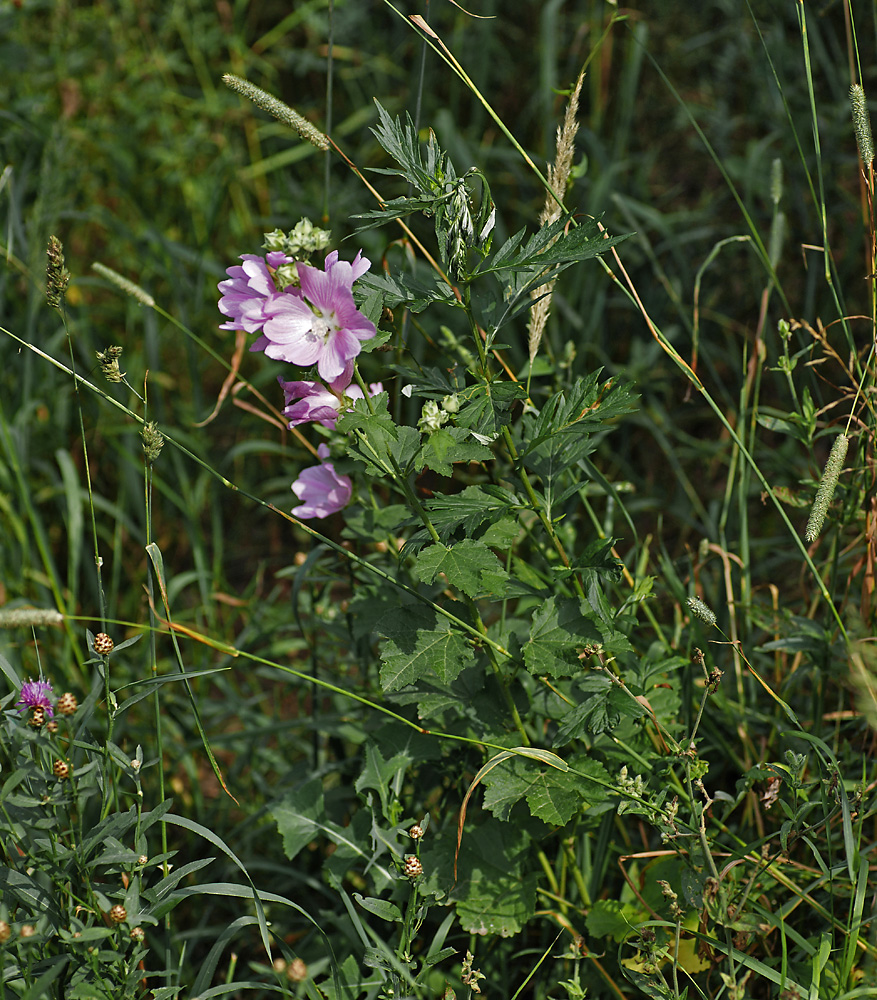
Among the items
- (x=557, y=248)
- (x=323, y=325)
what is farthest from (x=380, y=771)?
(x=557, y=248)

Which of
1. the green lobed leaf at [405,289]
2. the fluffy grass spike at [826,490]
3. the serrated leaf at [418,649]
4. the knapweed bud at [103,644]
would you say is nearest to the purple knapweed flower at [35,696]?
the knapweed bud at [103,644]

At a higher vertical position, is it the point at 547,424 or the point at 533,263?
the point at 533,263

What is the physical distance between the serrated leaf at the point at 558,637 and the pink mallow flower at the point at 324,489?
35 centimetres

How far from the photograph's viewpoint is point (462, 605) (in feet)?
4.41

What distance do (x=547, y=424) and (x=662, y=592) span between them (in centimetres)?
87

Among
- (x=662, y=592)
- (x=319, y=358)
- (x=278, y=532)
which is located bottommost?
(x=278, y=532)

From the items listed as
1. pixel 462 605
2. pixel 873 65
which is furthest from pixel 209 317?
pixel 873 65

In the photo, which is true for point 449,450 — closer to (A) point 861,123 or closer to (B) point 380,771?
(B) point 380,771

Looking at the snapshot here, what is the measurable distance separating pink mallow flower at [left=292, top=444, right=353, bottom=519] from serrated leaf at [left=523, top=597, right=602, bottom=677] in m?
0.35

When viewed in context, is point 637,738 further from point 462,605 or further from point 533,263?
point 533,263

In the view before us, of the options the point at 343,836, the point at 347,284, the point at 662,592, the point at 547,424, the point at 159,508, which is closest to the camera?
the point at 347,284

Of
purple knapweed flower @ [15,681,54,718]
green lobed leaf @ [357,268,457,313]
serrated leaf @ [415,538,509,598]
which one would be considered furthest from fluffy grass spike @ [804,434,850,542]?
purple knapweed flower @ [15,681,54,718]

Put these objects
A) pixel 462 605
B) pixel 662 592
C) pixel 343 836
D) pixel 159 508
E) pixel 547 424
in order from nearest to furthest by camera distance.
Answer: pixel 547 424, pixel 462 605, pixel 343 836, pixel 662 592, pixel 159 508

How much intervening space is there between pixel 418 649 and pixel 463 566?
161mm
